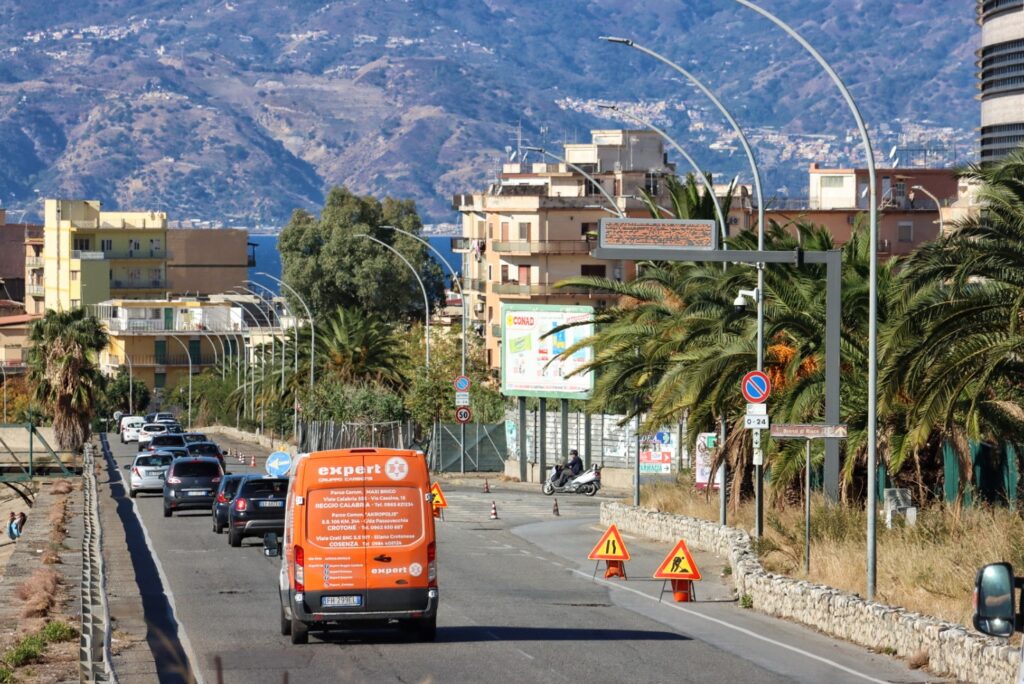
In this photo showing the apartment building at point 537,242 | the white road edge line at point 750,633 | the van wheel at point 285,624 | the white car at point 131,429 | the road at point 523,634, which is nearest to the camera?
the road at point 523,634

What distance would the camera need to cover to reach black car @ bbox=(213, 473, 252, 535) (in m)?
38.1

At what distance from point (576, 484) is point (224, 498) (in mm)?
18887

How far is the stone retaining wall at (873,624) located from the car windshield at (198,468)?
54.2ft

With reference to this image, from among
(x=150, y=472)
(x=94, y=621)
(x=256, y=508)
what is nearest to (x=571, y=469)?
(x=150, y=472)

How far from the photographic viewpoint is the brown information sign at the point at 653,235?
28.0 m

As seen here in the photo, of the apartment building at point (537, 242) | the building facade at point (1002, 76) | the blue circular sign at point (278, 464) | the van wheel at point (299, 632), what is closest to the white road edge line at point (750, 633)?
the van wheel at point (299, 632)

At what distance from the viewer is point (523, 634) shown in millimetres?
22516

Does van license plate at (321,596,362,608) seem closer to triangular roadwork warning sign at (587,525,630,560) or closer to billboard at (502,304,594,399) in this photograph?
triangular roadwork warning sign at (587,525,630,560)

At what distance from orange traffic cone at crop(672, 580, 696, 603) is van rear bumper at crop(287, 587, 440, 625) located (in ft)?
23.2

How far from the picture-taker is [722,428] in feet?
115

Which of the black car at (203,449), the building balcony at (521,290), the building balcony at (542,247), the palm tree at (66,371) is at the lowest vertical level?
the black car at (203,449)

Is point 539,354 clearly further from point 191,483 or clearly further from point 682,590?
point 682,590

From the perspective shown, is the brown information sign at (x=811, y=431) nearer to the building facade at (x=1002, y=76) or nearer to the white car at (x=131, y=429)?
the building facade at (x=1002, y=76)

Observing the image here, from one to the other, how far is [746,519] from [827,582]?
9.47 m
